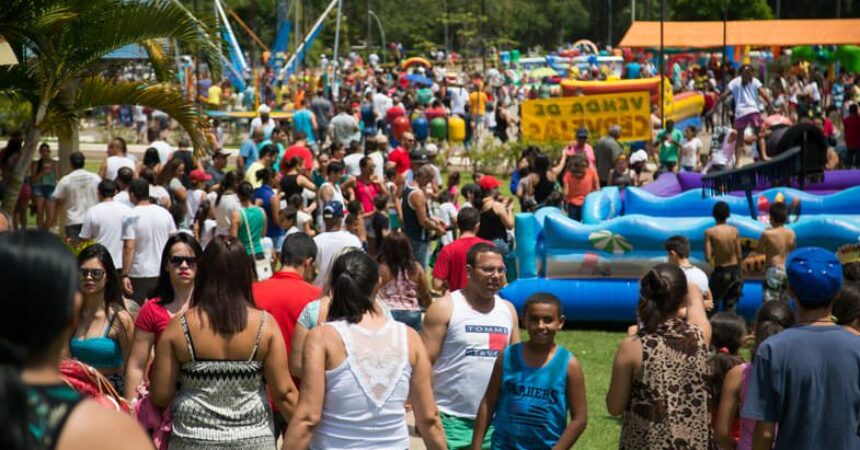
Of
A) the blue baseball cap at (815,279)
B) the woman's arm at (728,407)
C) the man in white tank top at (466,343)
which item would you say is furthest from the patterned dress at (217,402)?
the blue baseball cap at (815,279)

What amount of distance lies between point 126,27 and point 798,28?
31.4 meters

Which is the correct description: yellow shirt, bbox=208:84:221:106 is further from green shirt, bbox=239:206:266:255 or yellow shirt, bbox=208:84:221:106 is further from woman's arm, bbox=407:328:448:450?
woman's arm, bbox=407:328:448:450

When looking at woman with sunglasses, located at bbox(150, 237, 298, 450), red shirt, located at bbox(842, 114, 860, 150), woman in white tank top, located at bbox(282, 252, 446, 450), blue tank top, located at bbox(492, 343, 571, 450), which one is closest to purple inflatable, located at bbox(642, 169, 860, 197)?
red shirt, located at bbox(842, 114, 860, 150)

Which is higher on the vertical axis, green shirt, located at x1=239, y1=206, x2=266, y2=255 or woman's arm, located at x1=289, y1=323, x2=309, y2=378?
woman's arm, located at x1=289, y1=323, x2=309, y2=378

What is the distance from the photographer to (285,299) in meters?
6.43

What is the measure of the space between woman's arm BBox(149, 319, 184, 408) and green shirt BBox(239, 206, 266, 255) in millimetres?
6530

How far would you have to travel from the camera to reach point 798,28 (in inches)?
1515

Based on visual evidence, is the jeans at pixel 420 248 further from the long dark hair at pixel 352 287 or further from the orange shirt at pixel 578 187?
the long dark hair at pixel 352 287

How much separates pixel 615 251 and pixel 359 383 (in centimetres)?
754

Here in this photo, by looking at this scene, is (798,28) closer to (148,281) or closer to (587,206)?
(587,206)

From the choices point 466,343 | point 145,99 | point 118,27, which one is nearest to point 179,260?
point 466,343

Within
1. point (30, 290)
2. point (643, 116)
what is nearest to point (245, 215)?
point (30, 290)

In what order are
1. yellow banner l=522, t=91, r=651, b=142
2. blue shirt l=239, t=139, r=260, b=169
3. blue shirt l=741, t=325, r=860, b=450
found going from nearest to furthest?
blue shirt l=741, t=325, r=860, b=450, blue shirt l=239, t=139, r=260, b=169, yellow banner l=522, t=91, r=651, b=142

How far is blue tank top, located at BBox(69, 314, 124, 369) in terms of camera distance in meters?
Answer: 5.88
